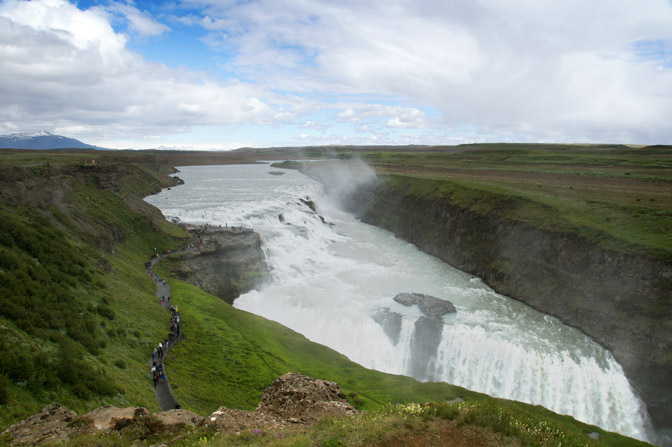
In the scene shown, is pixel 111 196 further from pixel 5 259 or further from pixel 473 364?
pixel 473 364

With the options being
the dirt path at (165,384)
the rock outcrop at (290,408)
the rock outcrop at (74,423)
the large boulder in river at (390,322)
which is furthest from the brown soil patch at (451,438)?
the large boulder in river at (390,322)

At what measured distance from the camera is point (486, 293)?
41188 mm

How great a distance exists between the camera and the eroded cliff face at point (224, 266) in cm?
4159

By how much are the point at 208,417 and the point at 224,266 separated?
32.9 metres

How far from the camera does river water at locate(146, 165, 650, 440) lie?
26.8 meters

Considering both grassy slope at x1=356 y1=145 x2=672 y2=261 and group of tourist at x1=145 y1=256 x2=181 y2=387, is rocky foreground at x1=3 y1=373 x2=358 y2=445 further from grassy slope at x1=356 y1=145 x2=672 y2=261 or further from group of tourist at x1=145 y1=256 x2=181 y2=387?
grassy slope at x1=356 y1=145 x2=672 y2=261

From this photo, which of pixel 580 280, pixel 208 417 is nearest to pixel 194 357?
pixel 208 417

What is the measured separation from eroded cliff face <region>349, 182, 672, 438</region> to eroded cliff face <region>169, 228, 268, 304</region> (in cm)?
2746

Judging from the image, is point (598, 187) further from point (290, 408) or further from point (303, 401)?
point (290, 408)

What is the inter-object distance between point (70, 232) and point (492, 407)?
37749 millimetres

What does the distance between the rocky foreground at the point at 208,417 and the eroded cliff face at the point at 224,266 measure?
93.8ft

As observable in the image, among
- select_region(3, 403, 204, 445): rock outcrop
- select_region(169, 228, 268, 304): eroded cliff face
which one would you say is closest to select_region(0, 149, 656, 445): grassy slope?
select_region(3, 403, 204, 445): rock outcrop

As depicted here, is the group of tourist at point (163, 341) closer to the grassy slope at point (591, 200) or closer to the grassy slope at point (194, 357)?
the grassy slope at point (194, 357)

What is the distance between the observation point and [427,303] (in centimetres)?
3562
